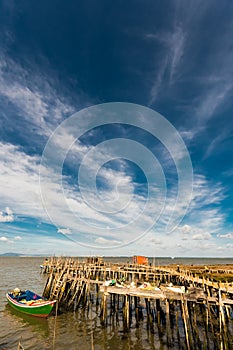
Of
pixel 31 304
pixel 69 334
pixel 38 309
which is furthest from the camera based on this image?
pixel 31 304

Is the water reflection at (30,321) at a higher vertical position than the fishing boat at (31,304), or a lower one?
lower

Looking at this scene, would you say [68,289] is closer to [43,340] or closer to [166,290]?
[43,340]

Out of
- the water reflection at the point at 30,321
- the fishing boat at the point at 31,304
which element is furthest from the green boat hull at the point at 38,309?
the water reflection at the point at 30,321

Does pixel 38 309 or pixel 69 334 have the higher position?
pixel 38 309

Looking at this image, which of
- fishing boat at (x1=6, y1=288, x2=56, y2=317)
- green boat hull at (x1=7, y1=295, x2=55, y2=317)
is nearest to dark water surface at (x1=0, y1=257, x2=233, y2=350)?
green boat hull at (x1=7, y1=295, x2=55, y2=317)

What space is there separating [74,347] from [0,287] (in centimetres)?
2870

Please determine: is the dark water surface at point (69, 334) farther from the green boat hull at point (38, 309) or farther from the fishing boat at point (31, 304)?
the fishing boat at point (31, 304)

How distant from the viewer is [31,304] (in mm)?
21562

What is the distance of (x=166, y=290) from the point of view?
51.5 ft

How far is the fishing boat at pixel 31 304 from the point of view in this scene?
2078cm

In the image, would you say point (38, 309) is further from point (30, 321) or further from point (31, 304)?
point (30, 321)

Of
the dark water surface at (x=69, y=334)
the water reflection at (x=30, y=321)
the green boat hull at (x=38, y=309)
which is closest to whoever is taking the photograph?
the dark water surface at (x=69, y=334)

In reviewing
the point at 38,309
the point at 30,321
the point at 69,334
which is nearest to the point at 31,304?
the point at 38,309

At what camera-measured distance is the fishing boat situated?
20781mm
